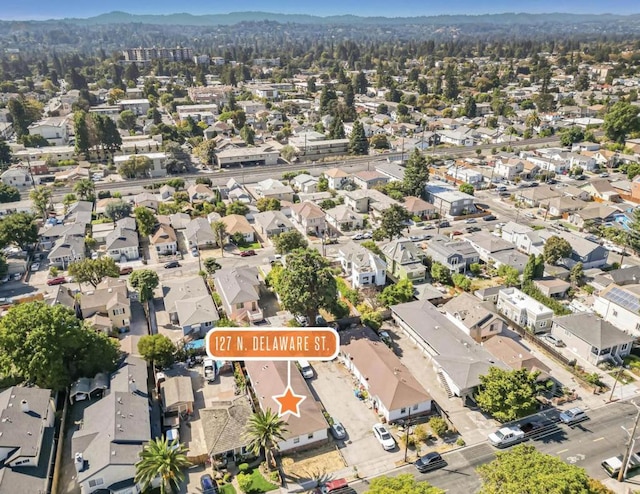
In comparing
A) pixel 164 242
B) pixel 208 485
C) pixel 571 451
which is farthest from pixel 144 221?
pixel 571 451

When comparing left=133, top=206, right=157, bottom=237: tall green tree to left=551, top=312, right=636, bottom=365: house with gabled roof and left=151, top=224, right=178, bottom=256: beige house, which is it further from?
left=551, top=312, right=636, bottom=365: house with gabled roof

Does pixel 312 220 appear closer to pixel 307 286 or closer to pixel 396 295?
pixel 396 295

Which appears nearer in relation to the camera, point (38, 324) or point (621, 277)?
point (38, 324)

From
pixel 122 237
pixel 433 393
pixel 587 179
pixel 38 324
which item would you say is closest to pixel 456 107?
pixel 587 179

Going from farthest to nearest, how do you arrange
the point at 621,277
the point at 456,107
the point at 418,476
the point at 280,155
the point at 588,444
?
the point at 456,107 < the point at 280,155 < the point at 621,277 < the point at 588,444 < the point at 418,476

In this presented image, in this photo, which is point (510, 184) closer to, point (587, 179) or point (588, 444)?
point (587, 179)

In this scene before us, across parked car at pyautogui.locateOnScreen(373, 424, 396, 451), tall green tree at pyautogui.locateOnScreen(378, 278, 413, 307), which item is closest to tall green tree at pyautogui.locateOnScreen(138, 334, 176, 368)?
parked car at pyautogui.locateOnScreen(373, 424, 396, 451)
